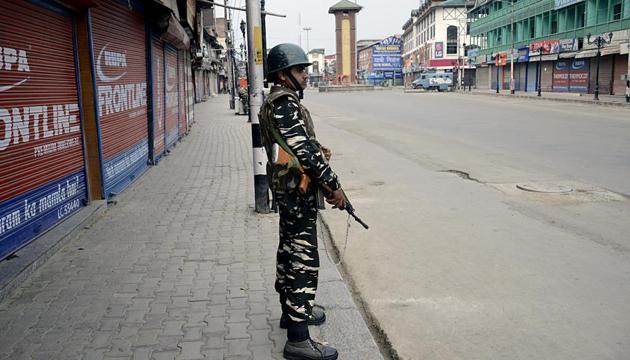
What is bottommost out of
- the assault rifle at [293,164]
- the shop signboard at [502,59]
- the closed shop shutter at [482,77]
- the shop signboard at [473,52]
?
the assault rifle at [293,164]

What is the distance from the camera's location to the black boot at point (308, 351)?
3.31 meters

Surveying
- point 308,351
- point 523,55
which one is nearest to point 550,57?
point 523,55

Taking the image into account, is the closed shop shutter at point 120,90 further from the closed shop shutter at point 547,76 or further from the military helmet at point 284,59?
the closed shop shutter at point 547,76

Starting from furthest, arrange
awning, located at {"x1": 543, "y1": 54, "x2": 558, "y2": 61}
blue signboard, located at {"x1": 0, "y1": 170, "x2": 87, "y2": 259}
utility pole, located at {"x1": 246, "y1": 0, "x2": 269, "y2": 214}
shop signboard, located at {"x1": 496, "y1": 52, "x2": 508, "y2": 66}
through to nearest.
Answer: shop signboard, located at {"x1": 496, "y1": 52, "x2": 508, "y2": 66} < awning, located at {"x1": 543, "y1": 54, "x2": 558, "y2": 61} < utility pole, located at {"x1": 246, "y1": 0, "x2": 269, "y2": 214} < blue signboard, located at {"x1": 0, "y1": 170, "x2": 87, "y2": 259}

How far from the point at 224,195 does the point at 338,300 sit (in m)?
4.44

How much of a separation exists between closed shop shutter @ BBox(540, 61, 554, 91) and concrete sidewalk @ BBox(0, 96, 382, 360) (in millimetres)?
44696

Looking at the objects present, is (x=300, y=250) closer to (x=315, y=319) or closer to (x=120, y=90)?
(x=315, y=319)

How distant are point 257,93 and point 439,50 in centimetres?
7817

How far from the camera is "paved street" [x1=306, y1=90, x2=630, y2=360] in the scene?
3.69 meters

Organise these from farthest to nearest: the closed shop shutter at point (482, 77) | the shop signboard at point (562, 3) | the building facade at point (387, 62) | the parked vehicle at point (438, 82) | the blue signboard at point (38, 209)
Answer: the building facade at point (387, 62) → the closed shop shutter at point (482, 77) → the parked vehicle at point (438, 82) → the shop signboard at point (562, 3) → the blue signboard at point (38, 209)

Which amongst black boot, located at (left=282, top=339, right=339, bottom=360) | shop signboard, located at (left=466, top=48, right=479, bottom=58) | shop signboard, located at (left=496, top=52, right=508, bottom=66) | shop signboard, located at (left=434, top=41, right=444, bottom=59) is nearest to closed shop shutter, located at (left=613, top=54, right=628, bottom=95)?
shop signboard, located at (left=496, top=52, right=508, bottom=66)

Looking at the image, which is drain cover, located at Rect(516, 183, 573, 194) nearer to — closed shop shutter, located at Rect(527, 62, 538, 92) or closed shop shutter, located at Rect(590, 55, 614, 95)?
closed shop shutter, located at Rect(590, 55, 614, 95)

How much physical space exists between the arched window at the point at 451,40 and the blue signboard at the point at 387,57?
2440cm

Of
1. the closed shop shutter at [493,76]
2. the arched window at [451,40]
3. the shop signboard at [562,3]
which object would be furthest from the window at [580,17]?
the arched window at [451,40]
